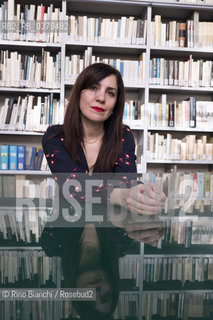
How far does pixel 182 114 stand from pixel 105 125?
1.53 meters

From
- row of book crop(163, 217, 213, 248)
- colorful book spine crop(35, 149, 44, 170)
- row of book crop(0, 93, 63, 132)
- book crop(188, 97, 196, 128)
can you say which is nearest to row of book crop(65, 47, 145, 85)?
row of book crop(0, 93, 63, 132)

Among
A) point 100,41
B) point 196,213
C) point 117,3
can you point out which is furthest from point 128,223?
point 117,3

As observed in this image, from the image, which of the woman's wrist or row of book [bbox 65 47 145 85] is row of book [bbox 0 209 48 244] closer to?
the woman's wrist

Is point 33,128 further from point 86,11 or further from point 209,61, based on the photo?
point 209,61

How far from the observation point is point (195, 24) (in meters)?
2.70

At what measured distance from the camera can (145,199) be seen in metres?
0.58

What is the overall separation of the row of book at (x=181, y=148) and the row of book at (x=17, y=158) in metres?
0.98

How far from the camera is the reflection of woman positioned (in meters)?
0.16

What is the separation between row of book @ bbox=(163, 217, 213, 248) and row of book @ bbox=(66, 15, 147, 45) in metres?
2.43

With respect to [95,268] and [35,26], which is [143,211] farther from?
[35,26]

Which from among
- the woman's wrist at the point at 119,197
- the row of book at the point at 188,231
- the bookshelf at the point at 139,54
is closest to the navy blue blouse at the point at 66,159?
the woman's wrist at the point at 119,197

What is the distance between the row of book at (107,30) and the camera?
2602mm

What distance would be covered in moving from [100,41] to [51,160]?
1.73 meters

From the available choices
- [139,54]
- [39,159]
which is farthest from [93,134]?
[139,54]
